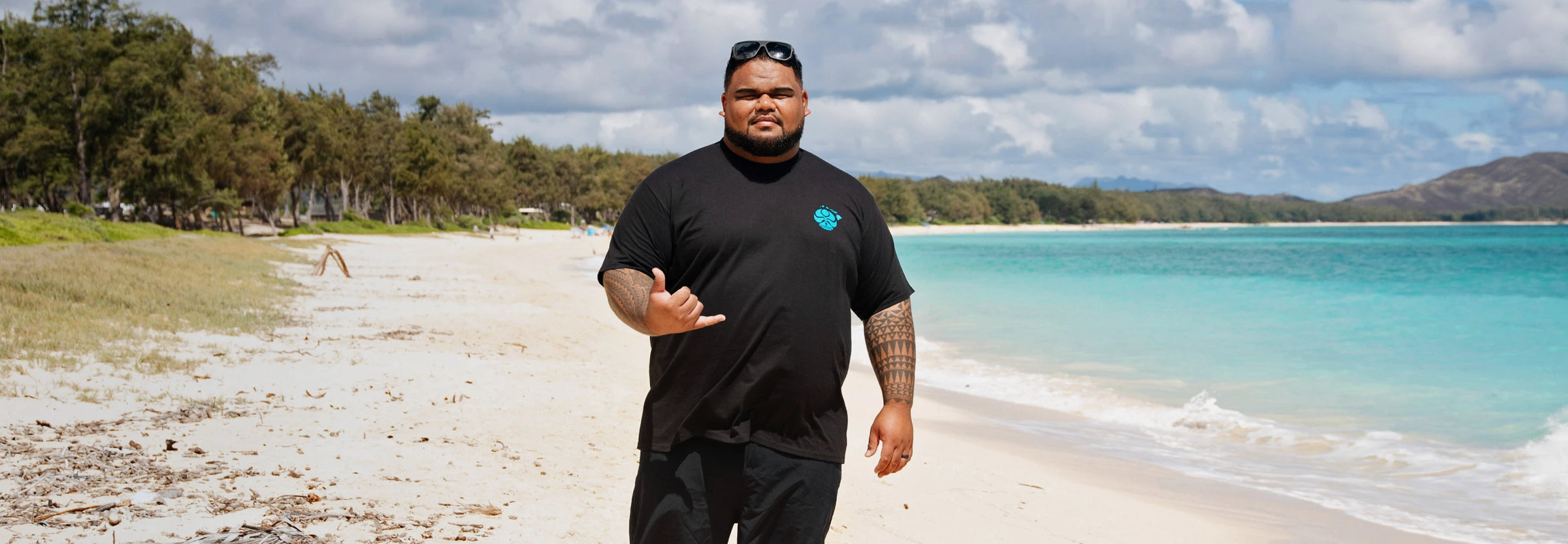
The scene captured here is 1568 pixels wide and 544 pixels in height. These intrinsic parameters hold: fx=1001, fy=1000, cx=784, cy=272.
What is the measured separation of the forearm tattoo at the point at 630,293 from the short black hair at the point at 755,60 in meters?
0.57

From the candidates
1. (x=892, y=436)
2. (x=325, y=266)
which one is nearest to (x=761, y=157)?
(x=892, y=436)

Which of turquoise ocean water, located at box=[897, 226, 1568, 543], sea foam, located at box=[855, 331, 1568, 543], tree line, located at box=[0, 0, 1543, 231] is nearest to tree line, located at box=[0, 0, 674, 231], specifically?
tree line, located at box=[0, 0, 1543, 231]

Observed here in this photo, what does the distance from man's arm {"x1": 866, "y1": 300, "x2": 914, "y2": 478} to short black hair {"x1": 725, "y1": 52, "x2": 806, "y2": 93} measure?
681 millimetres

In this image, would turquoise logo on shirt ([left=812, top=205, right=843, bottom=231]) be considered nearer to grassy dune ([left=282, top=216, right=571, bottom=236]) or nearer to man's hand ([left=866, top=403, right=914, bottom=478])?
man's hand ([left=866, top=403, right=914, bottom=478])

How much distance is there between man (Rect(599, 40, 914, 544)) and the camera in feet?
8.01

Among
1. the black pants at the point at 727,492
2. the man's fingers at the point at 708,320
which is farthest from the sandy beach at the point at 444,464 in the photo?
the man's fingers at the point at 708,320

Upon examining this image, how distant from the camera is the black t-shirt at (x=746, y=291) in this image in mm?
2438

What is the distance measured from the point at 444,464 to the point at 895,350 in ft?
13.2

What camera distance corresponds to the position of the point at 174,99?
38.3 metres

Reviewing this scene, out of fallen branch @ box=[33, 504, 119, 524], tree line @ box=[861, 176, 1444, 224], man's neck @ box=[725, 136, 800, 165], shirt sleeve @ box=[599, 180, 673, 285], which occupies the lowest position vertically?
fallen branch @ box=[33, 504, 119, 524]

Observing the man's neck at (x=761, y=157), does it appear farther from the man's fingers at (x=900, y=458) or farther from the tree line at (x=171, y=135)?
the tree line at (x=171, y=135)

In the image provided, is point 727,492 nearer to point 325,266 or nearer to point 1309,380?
point 1309,380

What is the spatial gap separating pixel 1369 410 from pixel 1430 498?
544cm

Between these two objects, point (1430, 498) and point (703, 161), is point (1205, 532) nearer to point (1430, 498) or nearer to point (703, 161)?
point (1430, 498)
